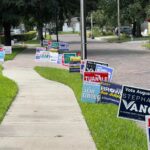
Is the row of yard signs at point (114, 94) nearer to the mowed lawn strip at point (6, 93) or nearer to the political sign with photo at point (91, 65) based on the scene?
the political sign with photo at point (91, 65)

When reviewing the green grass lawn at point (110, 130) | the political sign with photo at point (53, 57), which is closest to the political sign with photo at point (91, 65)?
the green grass lawn at point (110, 130)

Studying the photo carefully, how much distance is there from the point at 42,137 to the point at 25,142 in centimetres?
47

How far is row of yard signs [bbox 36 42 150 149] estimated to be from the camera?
712cm

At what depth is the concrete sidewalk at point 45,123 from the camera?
8.16 m

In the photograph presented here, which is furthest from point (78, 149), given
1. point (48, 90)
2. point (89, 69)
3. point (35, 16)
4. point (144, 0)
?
point (144, 0)

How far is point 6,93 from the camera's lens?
1415 centimetres

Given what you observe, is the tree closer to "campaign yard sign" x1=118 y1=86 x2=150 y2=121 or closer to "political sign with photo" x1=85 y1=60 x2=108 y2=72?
"political sign with photo" x1=85 y1=60 x2=108 y2=72

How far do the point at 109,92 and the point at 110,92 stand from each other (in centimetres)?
4

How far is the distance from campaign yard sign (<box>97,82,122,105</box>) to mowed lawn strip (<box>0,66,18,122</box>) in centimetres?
212

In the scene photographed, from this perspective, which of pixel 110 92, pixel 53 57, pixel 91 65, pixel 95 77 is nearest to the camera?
pixel 110 92

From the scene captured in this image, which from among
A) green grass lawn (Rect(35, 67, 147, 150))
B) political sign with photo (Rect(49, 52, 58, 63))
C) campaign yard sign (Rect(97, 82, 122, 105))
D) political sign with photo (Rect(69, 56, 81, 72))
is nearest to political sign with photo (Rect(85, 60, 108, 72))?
green grass lawn (Rect(35, 67, 147, 150))

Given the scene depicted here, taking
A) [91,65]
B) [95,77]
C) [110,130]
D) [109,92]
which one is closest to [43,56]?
[91,65]

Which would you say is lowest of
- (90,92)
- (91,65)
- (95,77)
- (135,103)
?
(90,92)

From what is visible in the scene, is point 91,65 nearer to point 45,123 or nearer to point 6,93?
point 6,93
